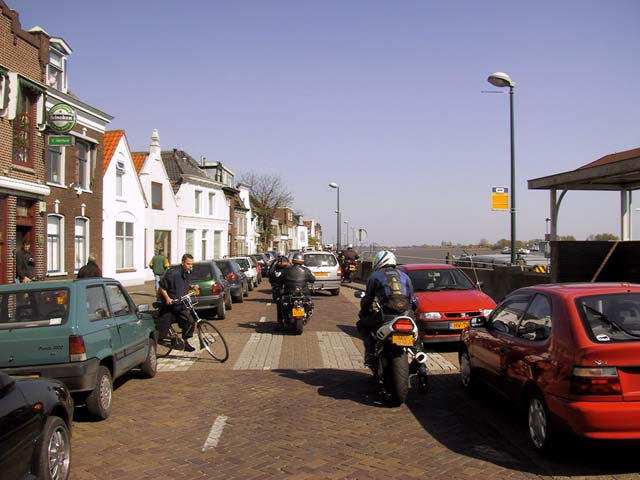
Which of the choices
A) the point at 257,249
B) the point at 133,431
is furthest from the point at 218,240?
the point at 133,431

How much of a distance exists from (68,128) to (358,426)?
15445 mm

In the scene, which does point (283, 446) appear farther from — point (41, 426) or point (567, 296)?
point (567, 296)

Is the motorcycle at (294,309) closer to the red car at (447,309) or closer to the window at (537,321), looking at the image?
the red car at (447,309)

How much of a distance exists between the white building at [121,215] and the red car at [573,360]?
2173 centimetres

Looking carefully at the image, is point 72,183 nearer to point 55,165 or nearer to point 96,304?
point 55,165

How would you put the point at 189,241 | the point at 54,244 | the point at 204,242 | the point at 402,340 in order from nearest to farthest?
the point at 402,340
the point at 54,244
the point at 189,241
the point at 204,242

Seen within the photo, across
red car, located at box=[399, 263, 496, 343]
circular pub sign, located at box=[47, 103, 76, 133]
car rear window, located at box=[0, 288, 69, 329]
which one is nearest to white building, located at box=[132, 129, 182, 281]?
circular pub sign, located at box=[47, 103, 76, 133]

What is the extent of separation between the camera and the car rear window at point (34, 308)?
19.7ft

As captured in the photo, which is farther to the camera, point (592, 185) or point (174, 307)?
point (592, 185)

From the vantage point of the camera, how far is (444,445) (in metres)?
5.40

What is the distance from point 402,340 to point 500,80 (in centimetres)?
1057

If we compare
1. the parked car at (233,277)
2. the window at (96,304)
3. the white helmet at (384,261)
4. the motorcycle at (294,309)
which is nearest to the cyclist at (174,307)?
the window at (96,304)

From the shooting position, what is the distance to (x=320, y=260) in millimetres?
23344

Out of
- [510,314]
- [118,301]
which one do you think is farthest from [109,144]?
[510,314]
